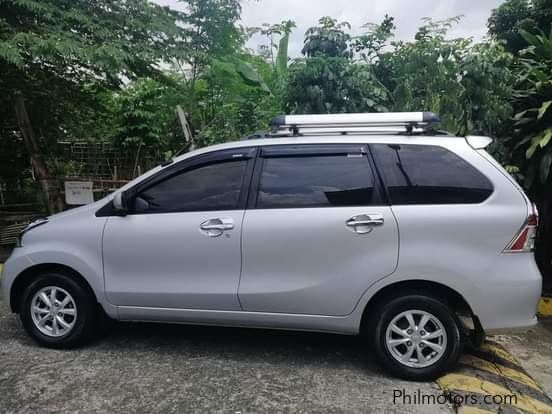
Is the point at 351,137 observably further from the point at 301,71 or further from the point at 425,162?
the point at 301,71

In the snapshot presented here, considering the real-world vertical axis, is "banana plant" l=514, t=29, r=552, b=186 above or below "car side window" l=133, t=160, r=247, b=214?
above

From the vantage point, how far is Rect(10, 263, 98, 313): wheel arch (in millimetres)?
3986

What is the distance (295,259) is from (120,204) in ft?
4.78

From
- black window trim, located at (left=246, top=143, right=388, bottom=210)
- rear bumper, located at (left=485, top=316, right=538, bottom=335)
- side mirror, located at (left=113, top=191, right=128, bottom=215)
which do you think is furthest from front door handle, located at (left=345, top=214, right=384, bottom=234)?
side mirror, located at (left=113, top=191, right=128, bottom=215)

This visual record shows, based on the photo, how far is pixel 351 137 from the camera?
3756 mm

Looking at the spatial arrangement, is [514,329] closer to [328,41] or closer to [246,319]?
[246,319]

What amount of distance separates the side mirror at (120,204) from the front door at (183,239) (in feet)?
0.19

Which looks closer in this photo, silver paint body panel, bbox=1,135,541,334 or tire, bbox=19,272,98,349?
silver paint body panel, bbox=1,135,541,334

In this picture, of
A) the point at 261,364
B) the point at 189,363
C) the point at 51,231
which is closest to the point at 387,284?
the point at 261,364

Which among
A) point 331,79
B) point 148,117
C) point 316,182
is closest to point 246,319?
point 316,182

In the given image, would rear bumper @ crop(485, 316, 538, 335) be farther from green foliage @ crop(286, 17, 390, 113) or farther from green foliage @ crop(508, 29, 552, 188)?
green foliage @ crop(286, 17, 390, 113)

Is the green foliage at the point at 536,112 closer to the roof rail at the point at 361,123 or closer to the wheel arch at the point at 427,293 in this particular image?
the roof rail at the point at 361,123

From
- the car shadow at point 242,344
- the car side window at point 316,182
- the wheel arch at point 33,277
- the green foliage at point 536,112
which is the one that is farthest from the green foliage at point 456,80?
the wheel arch at point 33,277

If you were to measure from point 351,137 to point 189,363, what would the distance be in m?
2.13
